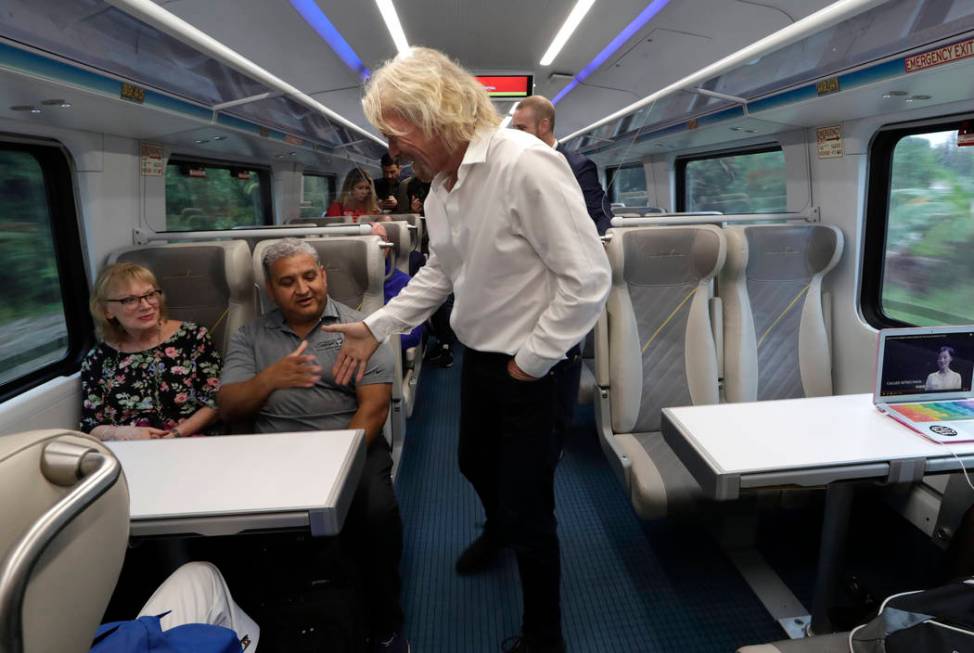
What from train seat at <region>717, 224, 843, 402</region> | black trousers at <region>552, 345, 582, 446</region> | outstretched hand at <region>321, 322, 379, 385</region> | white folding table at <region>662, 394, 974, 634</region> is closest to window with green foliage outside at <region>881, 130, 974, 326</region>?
train seat at <region>717, 224, 843, 402</region>

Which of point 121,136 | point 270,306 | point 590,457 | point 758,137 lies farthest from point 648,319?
point 121,136

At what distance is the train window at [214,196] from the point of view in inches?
181

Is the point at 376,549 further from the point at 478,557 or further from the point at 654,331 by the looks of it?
the point at 654,331

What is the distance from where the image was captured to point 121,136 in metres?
3.43

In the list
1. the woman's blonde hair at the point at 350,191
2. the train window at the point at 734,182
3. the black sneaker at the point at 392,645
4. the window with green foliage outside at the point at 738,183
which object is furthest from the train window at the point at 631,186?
the black sneaker at the point at 392,645

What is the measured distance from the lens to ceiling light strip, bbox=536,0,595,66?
4256 mm

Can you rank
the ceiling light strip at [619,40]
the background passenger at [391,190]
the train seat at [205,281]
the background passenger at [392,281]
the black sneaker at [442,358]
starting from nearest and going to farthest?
the train seat at [205,281], the background passenger at [392,281], the ceiling light strip at [619,40], the black sneaker at [442,358], the background passenger at [391,190]

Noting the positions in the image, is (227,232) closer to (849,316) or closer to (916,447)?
(916,447)

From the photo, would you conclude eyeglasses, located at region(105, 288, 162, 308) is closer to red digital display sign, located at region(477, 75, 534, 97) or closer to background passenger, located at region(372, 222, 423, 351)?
background passenger, located at region(372, 222, 423, 351)

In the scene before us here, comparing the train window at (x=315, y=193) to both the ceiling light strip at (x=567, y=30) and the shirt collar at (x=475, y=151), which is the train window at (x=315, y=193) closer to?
the ceiling light strip at (x=567, y=30)

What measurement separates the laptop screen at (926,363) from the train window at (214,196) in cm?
433

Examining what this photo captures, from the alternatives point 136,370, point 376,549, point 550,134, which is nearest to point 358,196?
point 550,134

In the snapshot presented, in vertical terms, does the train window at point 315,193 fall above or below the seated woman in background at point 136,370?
above

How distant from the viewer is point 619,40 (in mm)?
4945
